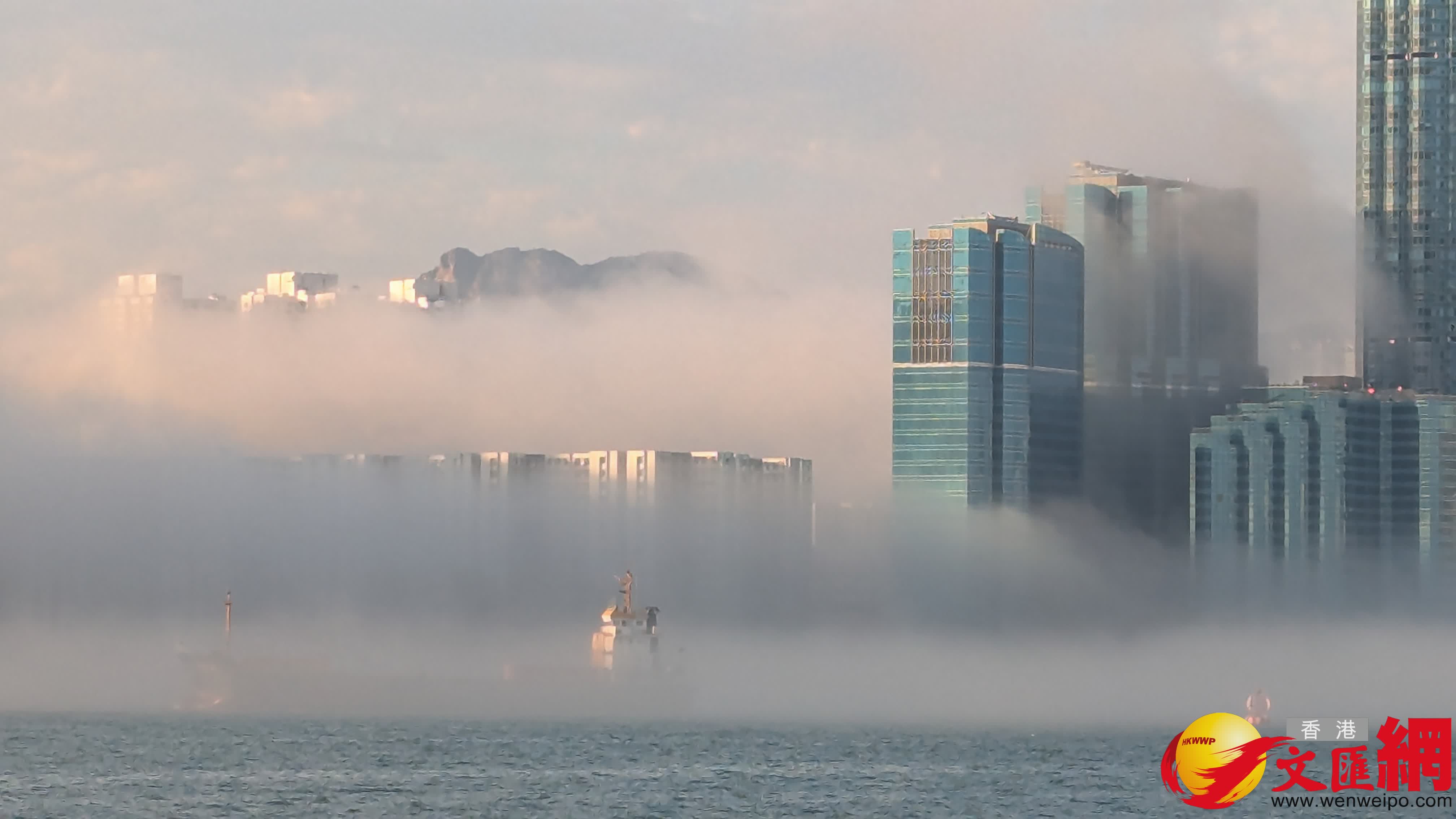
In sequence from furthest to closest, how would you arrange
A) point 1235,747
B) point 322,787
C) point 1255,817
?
point 322,787, point 1255,817, point 1235,747

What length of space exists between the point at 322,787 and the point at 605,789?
19.4m

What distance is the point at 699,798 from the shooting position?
185375 millimetres

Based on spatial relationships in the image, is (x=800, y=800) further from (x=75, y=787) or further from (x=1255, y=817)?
(x=75, y=787)

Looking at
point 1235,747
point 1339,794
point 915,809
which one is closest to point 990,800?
point 915,809

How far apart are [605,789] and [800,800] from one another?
1473 centimetres

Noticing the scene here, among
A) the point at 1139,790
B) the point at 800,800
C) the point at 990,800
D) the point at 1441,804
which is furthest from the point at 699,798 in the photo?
the point at 1441,804

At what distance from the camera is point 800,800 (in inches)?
7249

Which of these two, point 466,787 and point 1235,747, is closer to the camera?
point 1235,747

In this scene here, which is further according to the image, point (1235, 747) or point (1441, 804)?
point (1441, 804)

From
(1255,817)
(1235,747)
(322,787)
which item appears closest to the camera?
(1235,747)

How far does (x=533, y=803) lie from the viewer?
7028 inches

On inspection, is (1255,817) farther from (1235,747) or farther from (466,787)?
(466,787)

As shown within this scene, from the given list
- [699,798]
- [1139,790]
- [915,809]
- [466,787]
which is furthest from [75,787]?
[1139,790]

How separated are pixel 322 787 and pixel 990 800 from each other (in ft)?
150
